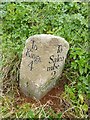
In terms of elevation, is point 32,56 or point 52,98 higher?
point 32,56

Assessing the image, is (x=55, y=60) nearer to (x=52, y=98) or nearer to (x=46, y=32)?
(x=52, y=98)

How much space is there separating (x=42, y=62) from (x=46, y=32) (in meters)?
0.41

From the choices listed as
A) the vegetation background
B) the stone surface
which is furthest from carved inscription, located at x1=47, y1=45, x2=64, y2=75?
the vegetation background

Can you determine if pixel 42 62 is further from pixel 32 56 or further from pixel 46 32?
pixel 46 32

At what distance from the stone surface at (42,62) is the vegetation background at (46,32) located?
97 mm

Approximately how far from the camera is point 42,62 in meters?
1.78

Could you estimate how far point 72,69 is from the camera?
1963mm

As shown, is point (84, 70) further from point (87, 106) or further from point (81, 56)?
point (87, 106)

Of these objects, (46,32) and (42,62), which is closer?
(42,62)

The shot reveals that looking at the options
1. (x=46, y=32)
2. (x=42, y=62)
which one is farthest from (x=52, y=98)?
(x=46, y=32)

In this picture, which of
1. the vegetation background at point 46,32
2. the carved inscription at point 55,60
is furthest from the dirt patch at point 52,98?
the carved inscription at point 55,60

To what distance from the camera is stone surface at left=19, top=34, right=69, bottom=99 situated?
69.5 inches

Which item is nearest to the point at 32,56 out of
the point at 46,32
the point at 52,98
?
the point at 52,98

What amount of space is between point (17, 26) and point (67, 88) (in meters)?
0.59
